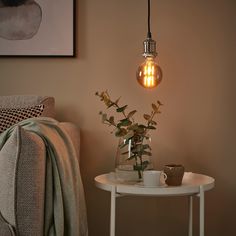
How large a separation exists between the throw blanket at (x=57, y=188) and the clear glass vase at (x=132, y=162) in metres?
0.27

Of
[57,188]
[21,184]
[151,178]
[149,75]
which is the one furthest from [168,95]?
[21,184]

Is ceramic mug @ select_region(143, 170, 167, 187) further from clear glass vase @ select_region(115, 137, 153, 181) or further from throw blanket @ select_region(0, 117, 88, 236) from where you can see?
throw blanket @ select_region(0, 117, 88, 236)

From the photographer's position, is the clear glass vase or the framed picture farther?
the framed picture

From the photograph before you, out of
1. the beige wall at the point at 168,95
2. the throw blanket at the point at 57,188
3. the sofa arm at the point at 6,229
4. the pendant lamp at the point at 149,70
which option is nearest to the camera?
the sofa arm at the point at 6,229

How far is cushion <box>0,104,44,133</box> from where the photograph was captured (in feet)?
5.45

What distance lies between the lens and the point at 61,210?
1.32 m

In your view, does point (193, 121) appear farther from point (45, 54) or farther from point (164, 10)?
point (45, 54)

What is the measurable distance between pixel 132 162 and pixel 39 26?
0.83m

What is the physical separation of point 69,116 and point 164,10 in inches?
27.1

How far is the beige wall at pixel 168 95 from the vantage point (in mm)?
2000

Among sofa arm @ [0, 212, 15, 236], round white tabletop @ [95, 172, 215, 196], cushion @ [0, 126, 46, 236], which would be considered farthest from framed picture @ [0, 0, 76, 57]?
sofa arm @ [0, 212, 15, 236]

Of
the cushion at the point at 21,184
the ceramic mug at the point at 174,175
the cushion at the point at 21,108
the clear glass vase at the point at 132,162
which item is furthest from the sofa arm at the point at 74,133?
the cushion at the point at 21,184

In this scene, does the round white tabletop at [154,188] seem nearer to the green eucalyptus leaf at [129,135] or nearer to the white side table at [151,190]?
the white side table at [151,190]

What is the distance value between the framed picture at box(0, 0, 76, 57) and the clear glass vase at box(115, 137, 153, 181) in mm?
615
